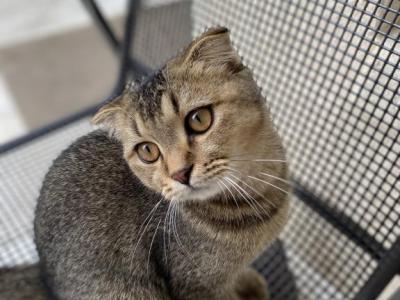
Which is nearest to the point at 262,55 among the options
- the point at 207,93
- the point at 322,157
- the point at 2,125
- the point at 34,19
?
the point at 322,157

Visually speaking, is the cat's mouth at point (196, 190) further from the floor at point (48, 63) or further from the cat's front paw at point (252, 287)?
the floor at point (48, 63)

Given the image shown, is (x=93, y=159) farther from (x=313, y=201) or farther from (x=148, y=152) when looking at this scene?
(x=313, y=201)

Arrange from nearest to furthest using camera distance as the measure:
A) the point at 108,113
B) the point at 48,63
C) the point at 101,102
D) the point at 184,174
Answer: the point at 184,174
the point at 108,113
the point at 101,102
the point at 48,63

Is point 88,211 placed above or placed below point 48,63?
above

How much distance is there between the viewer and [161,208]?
82 cm

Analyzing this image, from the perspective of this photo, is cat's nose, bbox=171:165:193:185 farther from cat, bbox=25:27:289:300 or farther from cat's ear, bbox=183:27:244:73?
cat's ear, bbox=183:27:244:73

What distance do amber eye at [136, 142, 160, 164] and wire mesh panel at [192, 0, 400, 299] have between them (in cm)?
42

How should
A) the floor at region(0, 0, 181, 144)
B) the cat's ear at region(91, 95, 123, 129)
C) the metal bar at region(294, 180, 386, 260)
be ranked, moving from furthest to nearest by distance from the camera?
1. the floor at region(0, 0, 181, 144)
2. the metal bar at region(294, 180, 386, 260)
3. the cat's ear at region(91, 95, 123, 129)

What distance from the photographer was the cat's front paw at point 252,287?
103cm

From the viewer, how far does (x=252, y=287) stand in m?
1.04

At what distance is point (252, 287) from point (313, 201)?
27 centimetres

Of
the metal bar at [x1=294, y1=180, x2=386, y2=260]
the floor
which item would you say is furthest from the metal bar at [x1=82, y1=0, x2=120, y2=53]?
the metal bar at [x1=294, y1=180, x2=386, y2=260]

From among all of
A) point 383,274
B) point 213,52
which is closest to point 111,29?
point 213,52

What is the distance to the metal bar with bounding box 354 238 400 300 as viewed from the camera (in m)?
0.77
